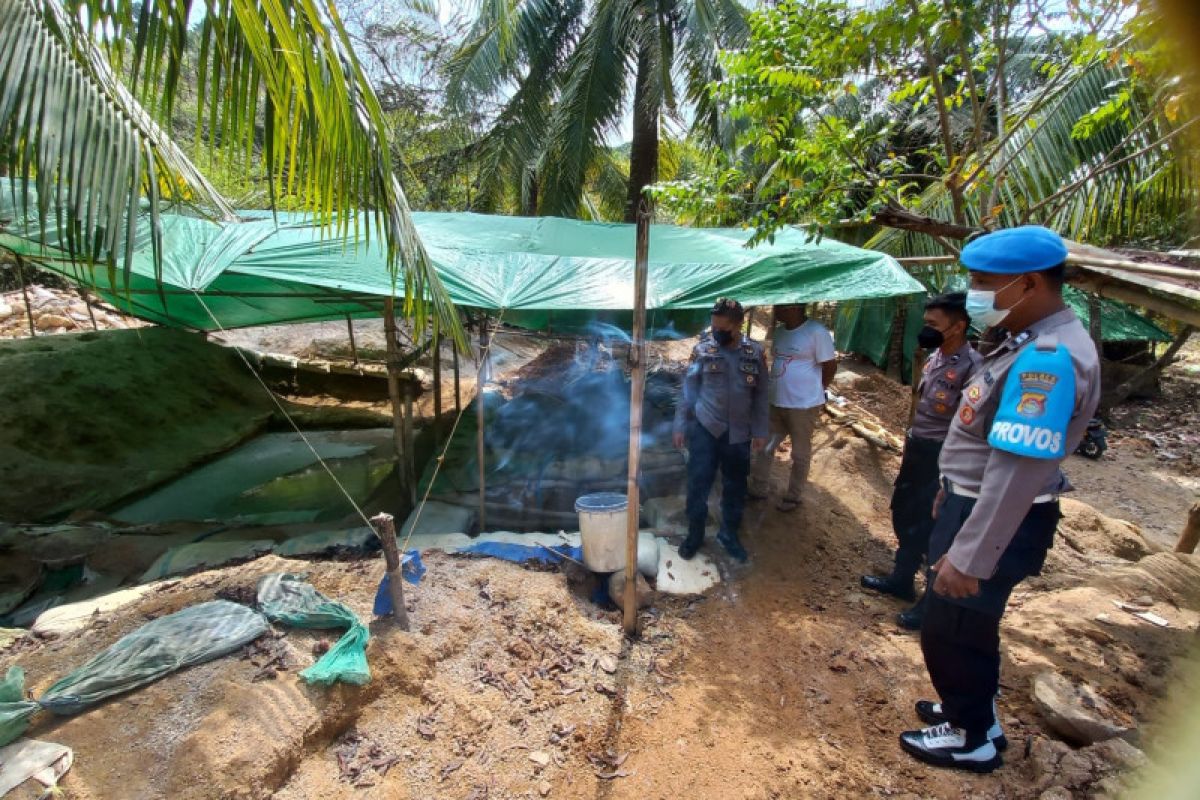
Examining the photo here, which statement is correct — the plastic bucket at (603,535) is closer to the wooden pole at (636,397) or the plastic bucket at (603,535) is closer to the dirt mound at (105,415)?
the wooden pole at (636,397)

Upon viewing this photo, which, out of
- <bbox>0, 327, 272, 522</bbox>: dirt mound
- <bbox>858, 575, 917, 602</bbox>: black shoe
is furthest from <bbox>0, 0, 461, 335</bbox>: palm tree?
<bbox>0, 327, 272, 522</bbox>: dirt mound

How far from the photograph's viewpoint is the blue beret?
5.88 ft

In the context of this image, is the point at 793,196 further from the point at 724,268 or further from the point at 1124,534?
the point at 1124,534

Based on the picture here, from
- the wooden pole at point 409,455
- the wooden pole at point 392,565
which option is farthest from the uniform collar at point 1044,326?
the wooden pole at point 409,455

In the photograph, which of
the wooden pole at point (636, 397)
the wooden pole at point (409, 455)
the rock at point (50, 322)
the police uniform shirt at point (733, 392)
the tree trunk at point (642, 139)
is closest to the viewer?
the wooden pole at point (636, 397)

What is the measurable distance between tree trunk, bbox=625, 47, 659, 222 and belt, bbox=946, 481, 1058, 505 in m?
6.59

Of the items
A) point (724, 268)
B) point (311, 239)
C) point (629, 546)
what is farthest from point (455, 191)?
point (629, 546)

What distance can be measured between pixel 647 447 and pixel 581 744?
3.23m

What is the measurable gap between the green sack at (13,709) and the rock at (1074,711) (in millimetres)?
4063

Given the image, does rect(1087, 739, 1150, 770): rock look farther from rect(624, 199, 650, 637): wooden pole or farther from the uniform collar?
rect(624, 199, 650, 637): wooden pole

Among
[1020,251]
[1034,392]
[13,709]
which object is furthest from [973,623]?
[13,709]

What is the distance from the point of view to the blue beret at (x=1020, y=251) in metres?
1.79

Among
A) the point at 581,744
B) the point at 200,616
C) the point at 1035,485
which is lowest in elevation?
the point at 581,744

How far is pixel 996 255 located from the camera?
1847 mm
